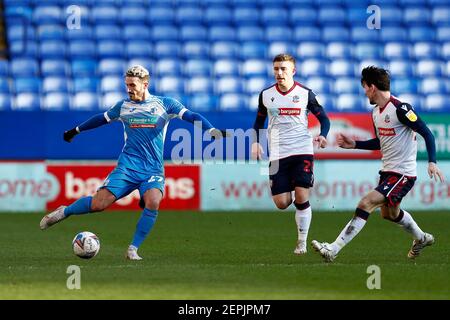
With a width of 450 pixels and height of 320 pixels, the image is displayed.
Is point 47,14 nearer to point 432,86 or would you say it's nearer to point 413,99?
point 413,99

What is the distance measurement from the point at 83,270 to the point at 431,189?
36.5 ft

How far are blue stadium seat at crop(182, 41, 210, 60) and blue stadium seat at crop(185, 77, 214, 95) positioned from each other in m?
0.88

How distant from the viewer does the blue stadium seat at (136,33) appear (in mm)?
22625

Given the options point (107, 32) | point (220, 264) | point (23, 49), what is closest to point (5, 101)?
point (23, 49)

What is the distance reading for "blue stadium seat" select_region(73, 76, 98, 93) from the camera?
68.9 feet

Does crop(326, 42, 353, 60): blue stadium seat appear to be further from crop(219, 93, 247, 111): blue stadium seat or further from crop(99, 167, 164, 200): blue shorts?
crop(99, 167, 164, 200): blue shorts

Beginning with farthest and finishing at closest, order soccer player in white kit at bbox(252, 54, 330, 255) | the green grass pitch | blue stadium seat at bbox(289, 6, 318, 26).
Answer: blue stadium seat at bbox(289, 6, 318, 26), soccer player in white kit at bbox(252, 54, 330, 255), the green grass pitch

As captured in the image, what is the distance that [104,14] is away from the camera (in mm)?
23016

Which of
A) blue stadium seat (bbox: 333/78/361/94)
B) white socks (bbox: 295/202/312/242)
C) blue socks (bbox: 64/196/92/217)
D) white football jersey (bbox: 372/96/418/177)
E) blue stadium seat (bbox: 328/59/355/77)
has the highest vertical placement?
blue stadium seat (bbox: 328/59/355/77)

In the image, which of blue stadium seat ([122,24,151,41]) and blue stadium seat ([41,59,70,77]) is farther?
blue stadium seat ([122,24,151,41])

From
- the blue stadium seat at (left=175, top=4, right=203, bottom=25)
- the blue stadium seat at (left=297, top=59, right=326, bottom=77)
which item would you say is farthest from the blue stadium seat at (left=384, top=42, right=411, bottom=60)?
the blue stadium seat at (left=175, top=4, right=203, bottom=25)

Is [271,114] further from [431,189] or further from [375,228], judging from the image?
[431,189]

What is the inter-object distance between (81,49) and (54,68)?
34.1 inches

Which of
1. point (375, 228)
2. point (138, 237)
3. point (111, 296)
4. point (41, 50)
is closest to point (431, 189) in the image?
point (375, 228)
